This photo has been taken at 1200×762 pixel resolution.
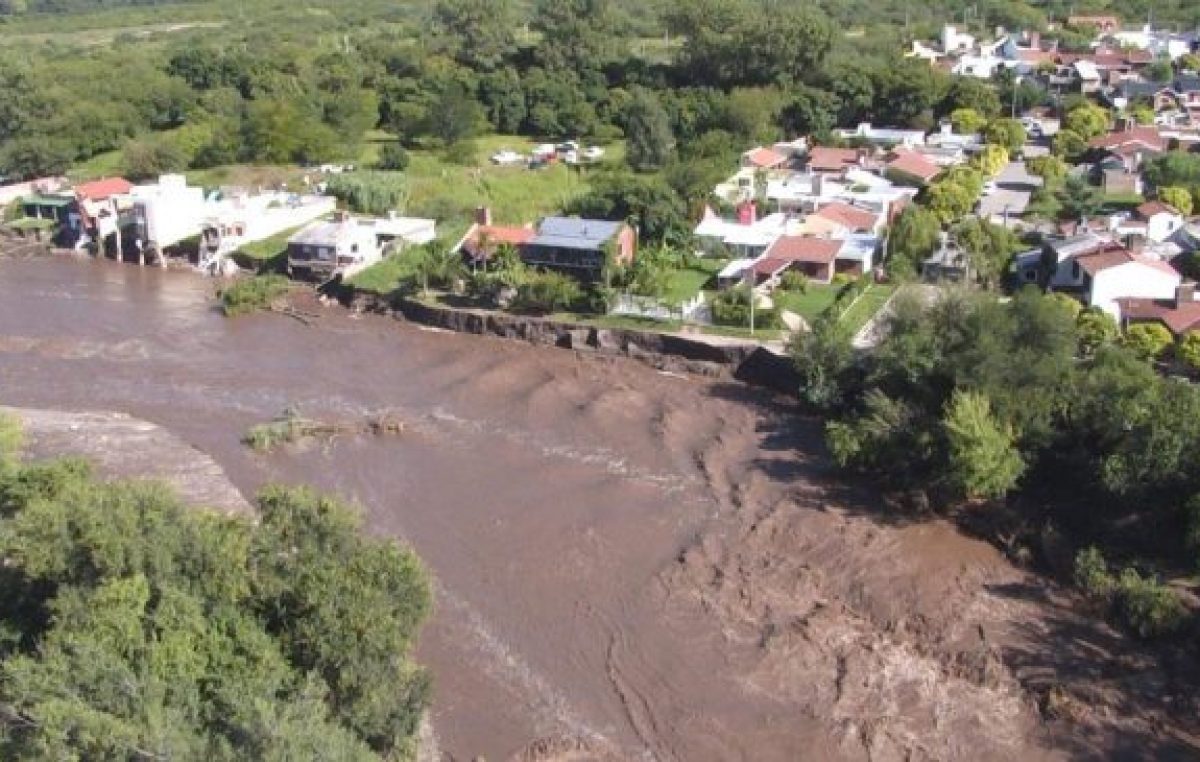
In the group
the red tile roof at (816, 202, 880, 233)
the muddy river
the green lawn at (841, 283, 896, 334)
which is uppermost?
the red tile roof at (816, 202, 880, 233)

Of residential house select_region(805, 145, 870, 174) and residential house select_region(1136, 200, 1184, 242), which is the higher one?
residential house select_region(1136, 200, 1184, 242)

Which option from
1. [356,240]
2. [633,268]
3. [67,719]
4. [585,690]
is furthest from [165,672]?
[356,240]

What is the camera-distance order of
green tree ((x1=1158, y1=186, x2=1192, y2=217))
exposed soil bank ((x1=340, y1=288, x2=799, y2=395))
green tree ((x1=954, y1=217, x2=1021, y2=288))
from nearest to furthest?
exposed soil bank ((x1=340, y1=288, x2=799, y2=395)) < green tree ((x1=954, y1=217, x2=1021, y2=288)) < green tree ((x1=1158, y1=186, x2=1192, y2=217))

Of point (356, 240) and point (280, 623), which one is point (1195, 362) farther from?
point (356, 240)

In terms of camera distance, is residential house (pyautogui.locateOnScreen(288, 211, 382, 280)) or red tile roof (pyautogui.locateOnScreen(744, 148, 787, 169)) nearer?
residential house (pyautogui.locateOnScreen(288, 211, 382, 280))

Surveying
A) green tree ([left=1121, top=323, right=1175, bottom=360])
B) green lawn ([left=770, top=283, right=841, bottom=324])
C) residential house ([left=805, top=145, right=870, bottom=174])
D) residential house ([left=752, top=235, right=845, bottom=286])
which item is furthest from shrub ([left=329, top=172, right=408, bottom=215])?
green tree ([left=1121, top=323, right=1175, bottom=360])

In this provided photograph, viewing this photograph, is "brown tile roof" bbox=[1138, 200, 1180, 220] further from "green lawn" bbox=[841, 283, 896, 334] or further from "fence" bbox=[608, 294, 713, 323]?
"fence" bbox=[608, 294, 713, 323]

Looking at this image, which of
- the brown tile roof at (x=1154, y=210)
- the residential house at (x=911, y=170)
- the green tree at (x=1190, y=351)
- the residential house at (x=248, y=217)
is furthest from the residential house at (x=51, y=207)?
the green tree at (x=1190, y=351)

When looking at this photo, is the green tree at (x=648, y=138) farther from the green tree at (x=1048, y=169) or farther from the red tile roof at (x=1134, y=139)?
the red tile roof at (x=1134, y=139)
